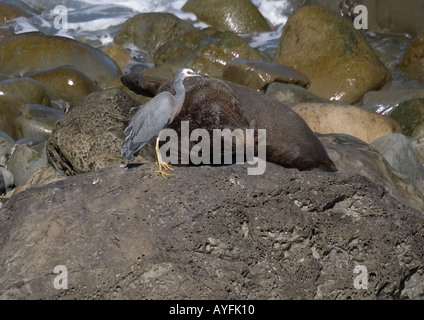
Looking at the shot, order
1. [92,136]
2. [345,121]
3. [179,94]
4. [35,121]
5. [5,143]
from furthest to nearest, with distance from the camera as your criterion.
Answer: [35,121] → [345,121] → [5,143] → [92,136] → [179,94]

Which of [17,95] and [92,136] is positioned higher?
[92,136]

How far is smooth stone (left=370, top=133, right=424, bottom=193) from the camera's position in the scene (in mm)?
8891

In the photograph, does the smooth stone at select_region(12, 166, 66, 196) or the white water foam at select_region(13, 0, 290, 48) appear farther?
the white water foam at select_region(13, 0, 290, 48)

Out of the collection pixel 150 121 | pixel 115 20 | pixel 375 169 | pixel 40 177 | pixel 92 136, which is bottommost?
pixel 115 20

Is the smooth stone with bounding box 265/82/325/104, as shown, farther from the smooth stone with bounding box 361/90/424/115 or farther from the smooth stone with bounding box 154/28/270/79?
the smooth stone with bounding box 154/28/270/79

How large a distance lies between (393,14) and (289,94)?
17.3ft

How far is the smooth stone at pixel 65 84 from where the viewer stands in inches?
480

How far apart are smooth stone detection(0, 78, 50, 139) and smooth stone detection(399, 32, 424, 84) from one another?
6.72 metres

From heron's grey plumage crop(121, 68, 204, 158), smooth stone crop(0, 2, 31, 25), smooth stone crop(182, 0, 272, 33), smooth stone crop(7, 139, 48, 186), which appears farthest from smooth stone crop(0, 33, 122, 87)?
heron's grey plumage crop(121, 68, 204, 158)

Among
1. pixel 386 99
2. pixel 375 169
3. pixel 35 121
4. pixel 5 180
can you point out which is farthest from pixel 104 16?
pixel 375 169

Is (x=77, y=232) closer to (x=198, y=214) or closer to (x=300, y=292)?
(x=198, y=214)

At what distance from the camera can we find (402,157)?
352 inches

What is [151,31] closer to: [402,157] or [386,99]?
[386,99]

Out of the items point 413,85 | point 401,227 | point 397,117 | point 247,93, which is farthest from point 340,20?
point 401,227
